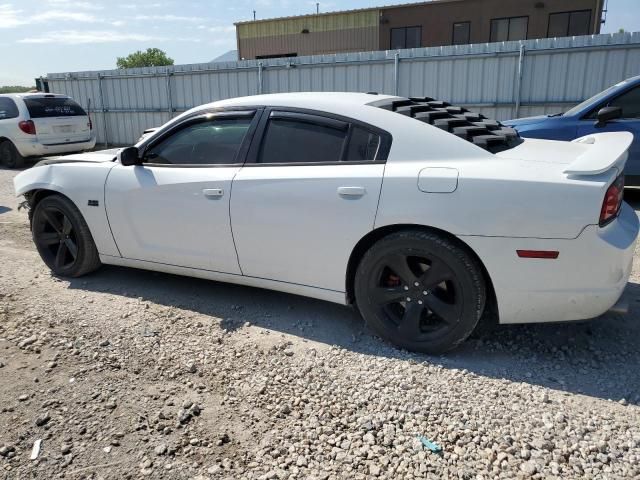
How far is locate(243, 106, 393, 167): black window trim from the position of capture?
327 centimetres

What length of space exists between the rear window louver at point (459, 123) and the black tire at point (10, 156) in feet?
37.1

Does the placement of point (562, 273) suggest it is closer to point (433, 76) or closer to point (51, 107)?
point (433, 76)

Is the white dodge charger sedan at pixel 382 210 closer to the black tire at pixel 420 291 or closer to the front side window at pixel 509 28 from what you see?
the black tire at pixel 420 291

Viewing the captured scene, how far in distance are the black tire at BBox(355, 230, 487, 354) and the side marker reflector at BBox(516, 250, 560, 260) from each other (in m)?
0.26

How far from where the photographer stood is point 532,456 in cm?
236

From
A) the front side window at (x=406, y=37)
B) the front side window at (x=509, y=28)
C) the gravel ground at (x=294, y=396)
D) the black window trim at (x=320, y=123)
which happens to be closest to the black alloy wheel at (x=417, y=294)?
the gravel ground at (x=294, y=396)

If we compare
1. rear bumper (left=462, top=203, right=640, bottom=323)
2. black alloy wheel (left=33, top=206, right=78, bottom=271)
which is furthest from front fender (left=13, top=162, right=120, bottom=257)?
rear bumper (left=462, top=203, right=640, bottom=323)

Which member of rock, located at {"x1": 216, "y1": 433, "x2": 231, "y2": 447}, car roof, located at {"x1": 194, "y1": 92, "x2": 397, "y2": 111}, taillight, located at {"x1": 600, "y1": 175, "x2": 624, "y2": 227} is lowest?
rock, located at {"x1": 216, "y1": 433, "x2": 231, "y2": 447}

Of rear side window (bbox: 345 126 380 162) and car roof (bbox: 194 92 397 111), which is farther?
car roof (bbox: 194 92 397 111)

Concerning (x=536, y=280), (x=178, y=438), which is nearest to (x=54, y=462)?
(x=178, y=438)

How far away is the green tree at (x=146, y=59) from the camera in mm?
67000

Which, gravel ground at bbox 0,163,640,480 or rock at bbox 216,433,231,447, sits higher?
gravel ground at bbox 0,163,640,480

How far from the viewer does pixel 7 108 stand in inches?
475

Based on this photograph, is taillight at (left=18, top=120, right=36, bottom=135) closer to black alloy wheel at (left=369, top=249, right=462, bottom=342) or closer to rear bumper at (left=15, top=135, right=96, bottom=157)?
rear bumper at (left=15, top=135, right=96, bottom=157)
